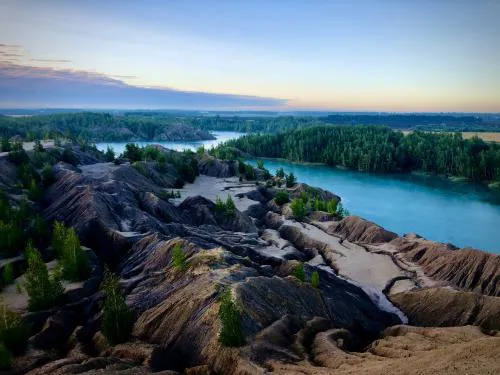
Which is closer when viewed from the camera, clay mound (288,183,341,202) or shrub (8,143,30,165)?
shrub (8,143,30,165)

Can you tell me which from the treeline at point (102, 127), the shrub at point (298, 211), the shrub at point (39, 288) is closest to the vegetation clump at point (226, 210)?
the shrub at point (298, 211)

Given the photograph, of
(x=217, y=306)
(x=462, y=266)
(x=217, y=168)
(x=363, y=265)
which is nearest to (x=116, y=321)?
(x=217, y=306)

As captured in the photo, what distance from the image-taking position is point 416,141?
127 m

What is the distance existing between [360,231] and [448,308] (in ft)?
55.1

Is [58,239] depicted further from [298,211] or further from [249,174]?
[249,174]

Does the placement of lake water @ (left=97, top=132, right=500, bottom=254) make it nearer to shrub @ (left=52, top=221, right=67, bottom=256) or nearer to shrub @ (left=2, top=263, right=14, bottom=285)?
shrub @ (left=52, top=221, right=67, bottom=256)

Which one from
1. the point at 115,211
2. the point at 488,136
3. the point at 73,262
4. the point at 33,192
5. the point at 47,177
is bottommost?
the point at 73,262

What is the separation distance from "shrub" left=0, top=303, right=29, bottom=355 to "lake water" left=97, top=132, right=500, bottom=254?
51.5 meters

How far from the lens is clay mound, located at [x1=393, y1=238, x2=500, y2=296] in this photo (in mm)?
34062

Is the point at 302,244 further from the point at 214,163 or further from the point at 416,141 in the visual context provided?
the point at 416,141

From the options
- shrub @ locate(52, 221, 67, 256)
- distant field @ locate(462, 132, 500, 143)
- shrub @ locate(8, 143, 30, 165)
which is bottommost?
shrub @ locate(52, 221, 67, 256)

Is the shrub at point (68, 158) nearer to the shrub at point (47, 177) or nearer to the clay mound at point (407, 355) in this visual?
the shrub at point (47, 177)

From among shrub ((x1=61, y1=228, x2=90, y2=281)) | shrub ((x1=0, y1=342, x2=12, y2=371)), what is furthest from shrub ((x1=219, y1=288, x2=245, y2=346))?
shrub ((x1=61, y1=228, x2=90, y2=281))

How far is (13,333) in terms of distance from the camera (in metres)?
22.6
